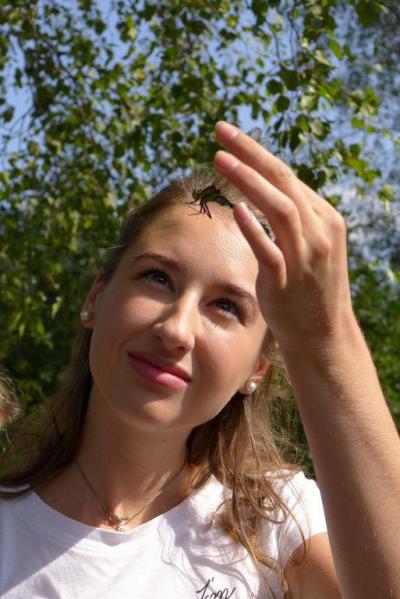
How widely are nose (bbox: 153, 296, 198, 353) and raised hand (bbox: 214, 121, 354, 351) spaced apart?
0.49 meters

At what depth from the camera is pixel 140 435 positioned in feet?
6.03

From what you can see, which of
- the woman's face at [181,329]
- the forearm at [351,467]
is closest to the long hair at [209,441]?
the woman's face at [181,329]

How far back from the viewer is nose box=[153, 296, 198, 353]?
172 cm

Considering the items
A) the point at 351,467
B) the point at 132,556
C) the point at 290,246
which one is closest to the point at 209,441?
the point at 132,556

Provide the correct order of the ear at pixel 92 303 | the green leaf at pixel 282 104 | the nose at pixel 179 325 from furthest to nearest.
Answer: the green leaf at pixel 282 104 < the ear at pixel 92 303 < the nose at pixel 179 325

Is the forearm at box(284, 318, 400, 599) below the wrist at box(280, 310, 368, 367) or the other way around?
below

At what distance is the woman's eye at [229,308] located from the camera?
5.93ft

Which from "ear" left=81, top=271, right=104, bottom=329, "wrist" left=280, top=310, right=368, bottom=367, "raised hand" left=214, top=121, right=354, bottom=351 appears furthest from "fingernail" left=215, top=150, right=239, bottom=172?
"ear" left=81, top=271, right=104, bottom=329

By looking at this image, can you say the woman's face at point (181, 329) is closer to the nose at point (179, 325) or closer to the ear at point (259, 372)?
the nose at point (179, 325)

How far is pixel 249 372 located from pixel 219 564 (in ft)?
1.29

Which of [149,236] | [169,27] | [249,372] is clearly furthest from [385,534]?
[169,27]

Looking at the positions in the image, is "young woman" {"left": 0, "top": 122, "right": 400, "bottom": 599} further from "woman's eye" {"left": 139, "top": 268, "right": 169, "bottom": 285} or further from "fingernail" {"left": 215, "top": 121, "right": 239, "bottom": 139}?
"fingernail" {"left": 215, "top": 121, "right": 239, "bottom": 139}

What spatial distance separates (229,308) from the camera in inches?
71.6

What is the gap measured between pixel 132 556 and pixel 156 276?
56 centimetres
